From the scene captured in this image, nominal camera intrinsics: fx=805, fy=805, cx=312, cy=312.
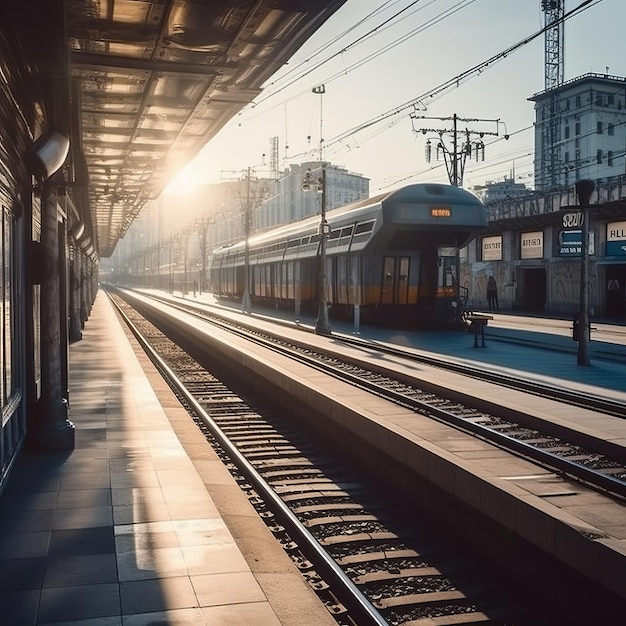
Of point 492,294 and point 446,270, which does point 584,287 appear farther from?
point 492,294

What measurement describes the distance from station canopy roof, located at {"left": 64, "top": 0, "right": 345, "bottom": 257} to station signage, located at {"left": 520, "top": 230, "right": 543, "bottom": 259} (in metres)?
28.1

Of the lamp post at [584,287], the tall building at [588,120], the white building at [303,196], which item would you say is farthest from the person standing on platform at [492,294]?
the white building at [303,196]

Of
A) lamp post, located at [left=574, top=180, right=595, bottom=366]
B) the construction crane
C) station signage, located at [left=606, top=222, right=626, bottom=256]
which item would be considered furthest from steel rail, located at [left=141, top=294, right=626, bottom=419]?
the construction crane

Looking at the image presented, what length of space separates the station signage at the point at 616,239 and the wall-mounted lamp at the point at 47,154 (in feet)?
96.3

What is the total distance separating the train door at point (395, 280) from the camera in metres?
25.4

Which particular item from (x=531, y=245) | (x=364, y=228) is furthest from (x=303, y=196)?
(x=364, y=228)

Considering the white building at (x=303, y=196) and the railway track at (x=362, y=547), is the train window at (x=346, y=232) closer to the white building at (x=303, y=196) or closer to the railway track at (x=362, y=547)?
the railway track at (x=362, y=547)

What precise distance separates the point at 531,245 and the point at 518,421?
32193mm

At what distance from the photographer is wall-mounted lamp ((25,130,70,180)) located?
830cm

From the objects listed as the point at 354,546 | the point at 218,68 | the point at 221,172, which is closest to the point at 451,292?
the point at 218,68

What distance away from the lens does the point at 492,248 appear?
146ft

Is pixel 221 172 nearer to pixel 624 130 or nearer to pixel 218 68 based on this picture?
pixel 218 68

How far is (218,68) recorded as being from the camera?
9.59 metres

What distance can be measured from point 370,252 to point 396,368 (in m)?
9.78
